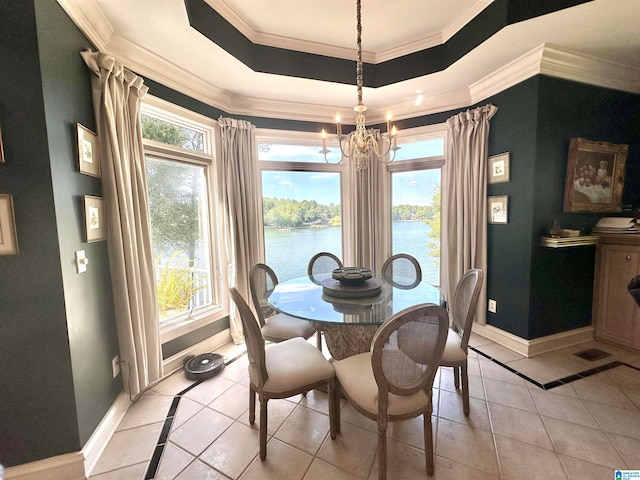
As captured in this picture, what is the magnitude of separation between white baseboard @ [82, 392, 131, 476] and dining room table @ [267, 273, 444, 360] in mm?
1275

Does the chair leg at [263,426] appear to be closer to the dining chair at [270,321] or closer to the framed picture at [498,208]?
the dining chair at [270,321]

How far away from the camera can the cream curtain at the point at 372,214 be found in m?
3.68

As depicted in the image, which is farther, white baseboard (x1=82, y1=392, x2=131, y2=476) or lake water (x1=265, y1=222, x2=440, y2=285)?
lake water (x1=265, y1=222, x2=440, y2=285)

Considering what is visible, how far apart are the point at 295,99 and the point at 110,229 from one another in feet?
7.72

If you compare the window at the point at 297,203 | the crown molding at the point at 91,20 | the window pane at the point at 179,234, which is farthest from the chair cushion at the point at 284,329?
the crown molding at the point at 91,20

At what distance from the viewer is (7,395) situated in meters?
1.40

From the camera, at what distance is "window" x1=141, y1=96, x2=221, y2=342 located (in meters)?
2.52

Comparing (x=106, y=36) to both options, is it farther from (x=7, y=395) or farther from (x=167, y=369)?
(x=167, y=369)

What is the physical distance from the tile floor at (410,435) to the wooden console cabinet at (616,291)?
0.50m

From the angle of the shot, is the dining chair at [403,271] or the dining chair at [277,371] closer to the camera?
the dining chair at [277,371]

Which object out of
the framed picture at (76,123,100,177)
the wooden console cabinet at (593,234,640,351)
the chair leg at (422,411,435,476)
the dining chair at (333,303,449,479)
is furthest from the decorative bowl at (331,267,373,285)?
the wooden console cabinet at (593,234,640,351)

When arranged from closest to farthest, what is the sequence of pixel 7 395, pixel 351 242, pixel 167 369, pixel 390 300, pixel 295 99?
pixel 7 395 < pixel 390 300 < pixel 167 369 < pixel 295 99 < pixel 351 242

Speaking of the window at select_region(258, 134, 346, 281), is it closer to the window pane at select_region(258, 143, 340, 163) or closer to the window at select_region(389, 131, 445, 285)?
the window pane at select_region(258, 143, 340, 163)

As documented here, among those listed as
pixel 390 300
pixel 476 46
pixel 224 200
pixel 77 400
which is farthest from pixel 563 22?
pixel 77 400
